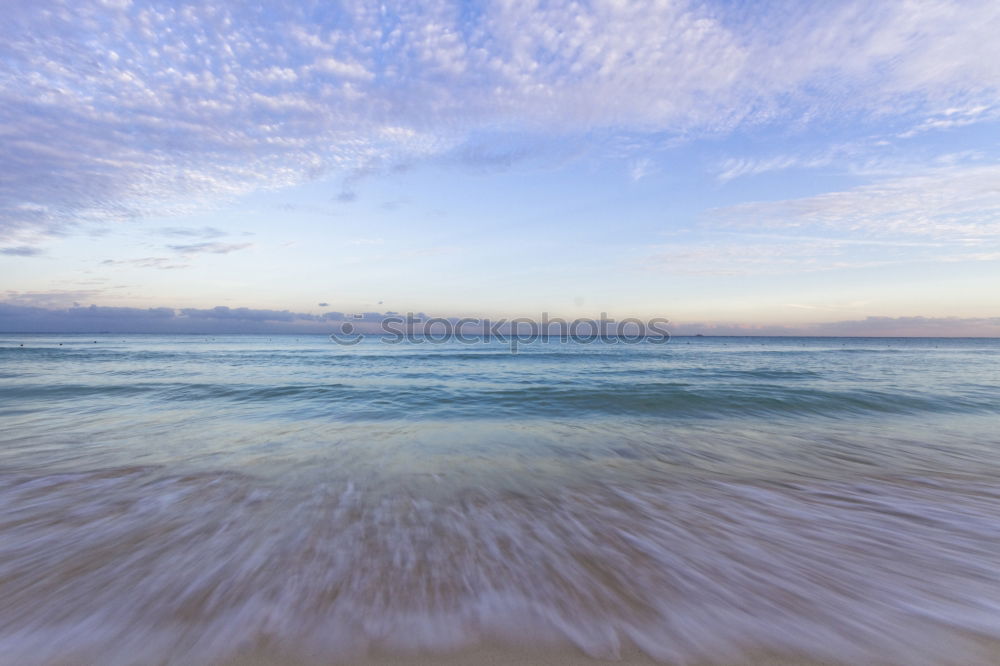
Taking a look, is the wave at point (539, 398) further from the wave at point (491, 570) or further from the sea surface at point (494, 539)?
the wave at point (491, 570)

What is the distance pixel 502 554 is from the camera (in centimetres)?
415

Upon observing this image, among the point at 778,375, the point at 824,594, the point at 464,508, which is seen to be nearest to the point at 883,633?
the point at 824,594

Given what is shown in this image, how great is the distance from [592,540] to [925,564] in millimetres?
3056

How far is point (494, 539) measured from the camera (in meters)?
4.50

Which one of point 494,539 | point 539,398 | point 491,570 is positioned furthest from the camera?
point 539,398

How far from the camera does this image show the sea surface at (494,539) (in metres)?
2.91

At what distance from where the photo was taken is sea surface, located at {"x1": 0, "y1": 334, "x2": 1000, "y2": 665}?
115 inches

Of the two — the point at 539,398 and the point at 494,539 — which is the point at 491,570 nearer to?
the point at 494,539

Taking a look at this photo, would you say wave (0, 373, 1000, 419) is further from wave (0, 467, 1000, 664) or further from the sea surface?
wave (0, 467, 1000, 664)

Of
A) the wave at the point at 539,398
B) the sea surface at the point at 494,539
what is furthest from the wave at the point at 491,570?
the wave at the point at 539,398

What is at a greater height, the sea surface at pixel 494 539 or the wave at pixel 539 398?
the sea surface at pixel 494 539

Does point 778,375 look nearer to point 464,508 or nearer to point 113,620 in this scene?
point 464,508

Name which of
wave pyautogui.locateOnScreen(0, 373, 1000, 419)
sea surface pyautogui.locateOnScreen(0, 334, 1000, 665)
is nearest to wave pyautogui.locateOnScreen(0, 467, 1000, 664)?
sea surface pyautogui.locateOnScreen(0, 334, 1000, 665)

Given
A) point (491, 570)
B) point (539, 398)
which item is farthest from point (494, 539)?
point (539, 398)
